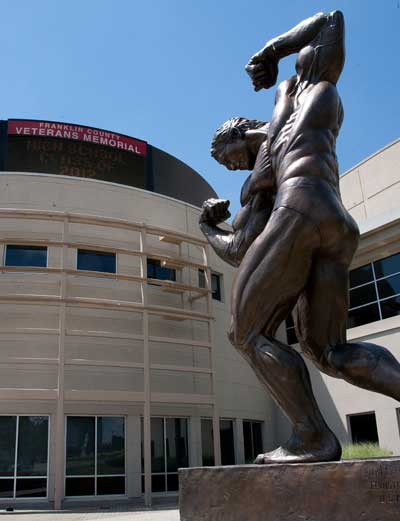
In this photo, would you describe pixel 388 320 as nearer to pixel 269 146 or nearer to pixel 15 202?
pixel 15 202

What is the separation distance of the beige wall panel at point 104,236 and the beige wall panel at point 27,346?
3.35 meters

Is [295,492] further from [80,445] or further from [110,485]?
[110,485]

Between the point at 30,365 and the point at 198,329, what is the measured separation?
19.7 ft

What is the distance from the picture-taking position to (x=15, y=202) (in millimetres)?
20125

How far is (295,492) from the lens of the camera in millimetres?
2363

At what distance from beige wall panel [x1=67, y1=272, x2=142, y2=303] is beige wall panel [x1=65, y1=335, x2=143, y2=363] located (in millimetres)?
1379

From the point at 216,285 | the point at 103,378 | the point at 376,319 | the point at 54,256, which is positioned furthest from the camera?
the point at 216,285

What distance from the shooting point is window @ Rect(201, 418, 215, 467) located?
20.2 meters

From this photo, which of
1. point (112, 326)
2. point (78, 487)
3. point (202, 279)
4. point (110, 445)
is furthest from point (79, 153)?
point (78, 487)

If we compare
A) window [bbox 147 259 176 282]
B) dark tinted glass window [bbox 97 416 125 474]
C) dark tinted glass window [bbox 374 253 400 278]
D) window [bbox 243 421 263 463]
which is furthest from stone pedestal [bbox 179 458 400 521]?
window [bbox 243 421 263 463]

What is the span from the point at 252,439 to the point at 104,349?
7.15 meters

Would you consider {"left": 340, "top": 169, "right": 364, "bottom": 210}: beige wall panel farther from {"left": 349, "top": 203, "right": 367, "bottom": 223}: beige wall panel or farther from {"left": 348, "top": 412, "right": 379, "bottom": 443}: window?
{"left": 348, "top": 412, "right": 379, "bottom": 443}: window

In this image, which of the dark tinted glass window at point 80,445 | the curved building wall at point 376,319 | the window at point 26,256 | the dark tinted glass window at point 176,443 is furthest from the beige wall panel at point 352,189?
the dark tinted glass window at point 80,445

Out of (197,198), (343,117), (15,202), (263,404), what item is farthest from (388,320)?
(343,117)
